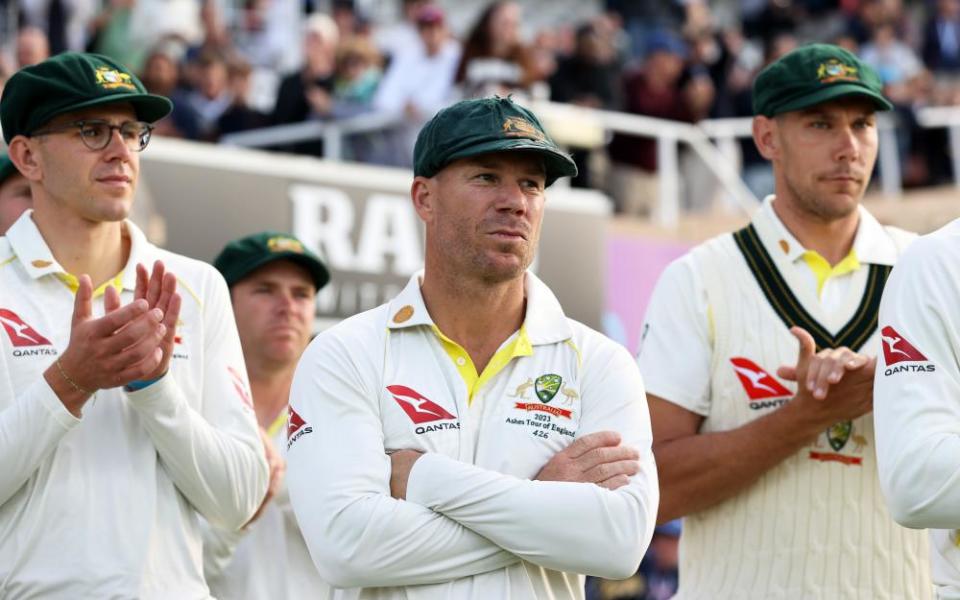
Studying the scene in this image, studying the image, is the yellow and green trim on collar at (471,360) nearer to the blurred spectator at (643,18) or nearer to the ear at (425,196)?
the ear at (425,196)

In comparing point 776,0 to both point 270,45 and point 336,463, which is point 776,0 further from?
point 336,463

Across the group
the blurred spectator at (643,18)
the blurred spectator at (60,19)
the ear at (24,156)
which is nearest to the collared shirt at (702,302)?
the ear at (24,156)

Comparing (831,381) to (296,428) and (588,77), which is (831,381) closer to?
(296,428)

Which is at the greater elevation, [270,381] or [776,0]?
[776,0]

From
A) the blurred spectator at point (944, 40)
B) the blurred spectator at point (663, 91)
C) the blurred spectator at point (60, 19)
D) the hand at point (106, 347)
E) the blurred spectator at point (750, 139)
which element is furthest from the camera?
the blurred spectator at point (944, 40)

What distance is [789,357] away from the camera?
525cm

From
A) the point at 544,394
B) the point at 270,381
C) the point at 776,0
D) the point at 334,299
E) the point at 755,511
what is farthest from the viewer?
the point at 776,0

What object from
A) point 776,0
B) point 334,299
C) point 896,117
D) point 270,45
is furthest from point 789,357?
point 776,0

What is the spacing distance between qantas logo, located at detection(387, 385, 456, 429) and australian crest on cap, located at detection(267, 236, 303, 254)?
2.27m

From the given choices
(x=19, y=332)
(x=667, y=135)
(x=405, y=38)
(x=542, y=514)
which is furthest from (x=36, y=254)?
(x=667, y=135)

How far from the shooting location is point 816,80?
5426mm

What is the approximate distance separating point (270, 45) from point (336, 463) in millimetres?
14301

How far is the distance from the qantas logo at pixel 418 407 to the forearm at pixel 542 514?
17cm

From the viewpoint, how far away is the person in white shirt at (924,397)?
4051 millimetres
